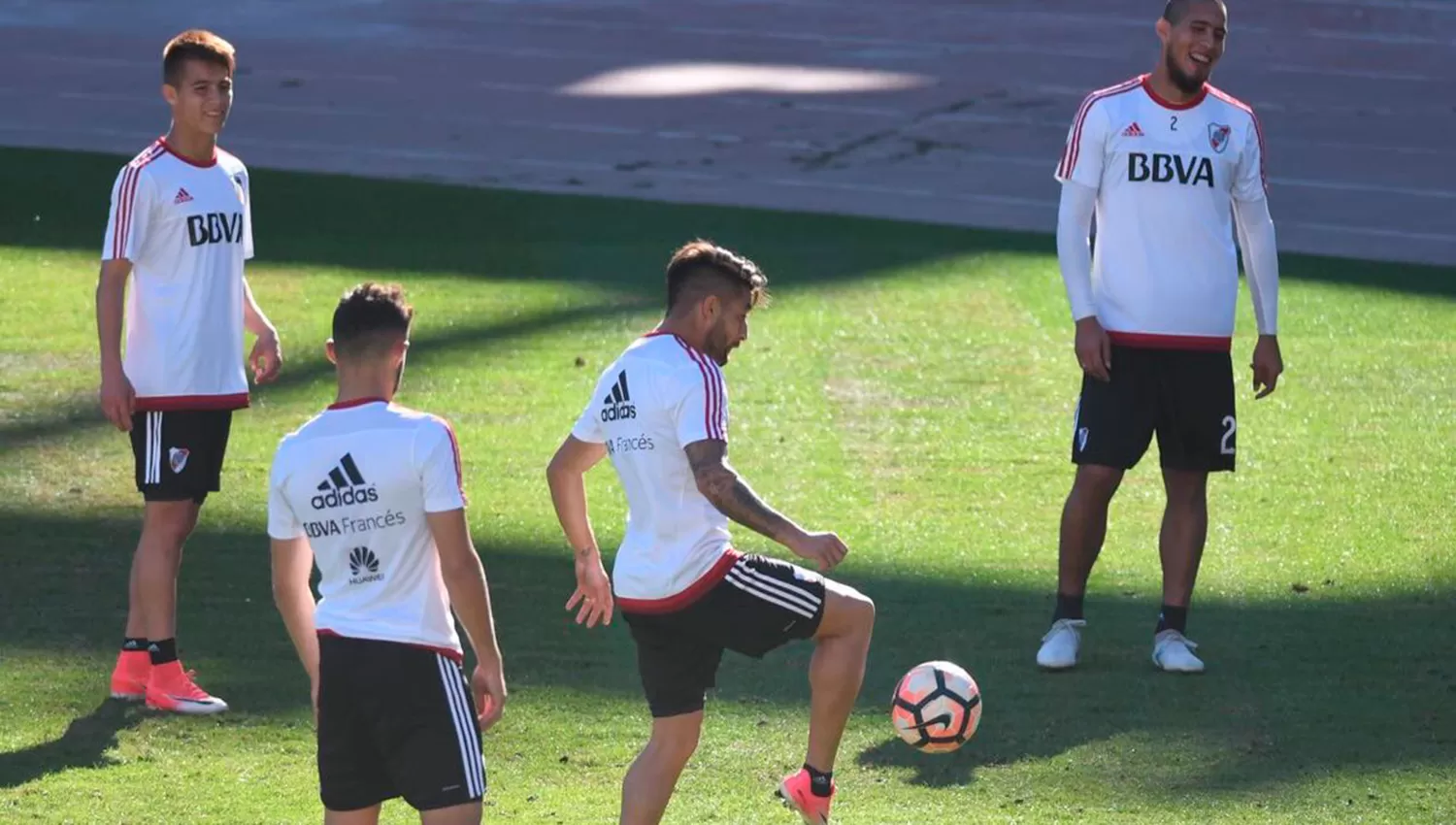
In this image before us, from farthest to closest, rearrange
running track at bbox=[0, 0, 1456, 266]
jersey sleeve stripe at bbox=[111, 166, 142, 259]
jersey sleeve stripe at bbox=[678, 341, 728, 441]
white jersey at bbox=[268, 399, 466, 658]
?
running track at bbox=[0, 0, 1456, 266]
jersey sleeve stripe at bbox=[111, 166, 142, 259]
jersey sleeve stripe at bbox=[678, 341, 728, 441]
white jersey at bbox=[268, 399, 466, 658]

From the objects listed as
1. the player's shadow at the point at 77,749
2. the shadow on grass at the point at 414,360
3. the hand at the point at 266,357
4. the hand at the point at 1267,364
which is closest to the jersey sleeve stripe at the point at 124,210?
the hand at the point at 266,357

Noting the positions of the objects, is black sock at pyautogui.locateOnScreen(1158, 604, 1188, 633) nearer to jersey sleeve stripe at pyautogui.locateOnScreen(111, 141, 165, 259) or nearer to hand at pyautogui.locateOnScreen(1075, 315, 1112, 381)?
hand at pyautogui.locateOnScreen(1075, 315, 1112, 381)

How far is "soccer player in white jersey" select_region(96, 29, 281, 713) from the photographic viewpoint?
22.7 ft

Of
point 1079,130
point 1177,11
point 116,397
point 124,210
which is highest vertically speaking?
point 1177,11

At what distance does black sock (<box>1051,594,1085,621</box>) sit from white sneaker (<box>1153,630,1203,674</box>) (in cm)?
30

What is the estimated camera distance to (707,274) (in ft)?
18.3

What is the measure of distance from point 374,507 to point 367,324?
0.43m

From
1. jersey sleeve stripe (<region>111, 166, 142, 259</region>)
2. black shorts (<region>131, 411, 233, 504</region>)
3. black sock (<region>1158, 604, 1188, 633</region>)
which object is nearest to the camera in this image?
jersey sleeve stripe (<region>111, 166, 142, 259</region>)

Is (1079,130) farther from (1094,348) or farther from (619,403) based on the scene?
(619,403)

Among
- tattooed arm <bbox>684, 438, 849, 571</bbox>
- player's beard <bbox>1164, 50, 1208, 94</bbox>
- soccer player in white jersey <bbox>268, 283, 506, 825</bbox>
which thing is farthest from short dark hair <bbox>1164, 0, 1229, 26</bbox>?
soccer player in white jersey <bbox>268, 283, 506, 825</bbox>

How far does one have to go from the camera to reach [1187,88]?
7.45m

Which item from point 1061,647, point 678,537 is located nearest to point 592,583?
point 678,537

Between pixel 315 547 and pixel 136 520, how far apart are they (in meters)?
→ 4.81

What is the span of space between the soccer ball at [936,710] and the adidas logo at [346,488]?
198 centimetres
